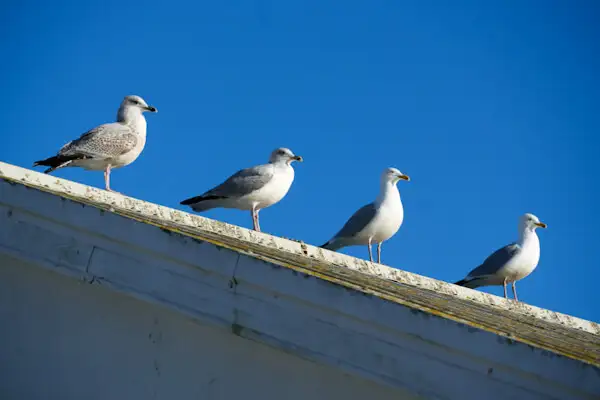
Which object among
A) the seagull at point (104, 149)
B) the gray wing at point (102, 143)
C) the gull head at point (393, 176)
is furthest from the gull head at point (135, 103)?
the gull head at point (393, 176)

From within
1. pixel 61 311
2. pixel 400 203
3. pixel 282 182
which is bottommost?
pixel 61 311

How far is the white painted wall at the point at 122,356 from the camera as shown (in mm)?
2787

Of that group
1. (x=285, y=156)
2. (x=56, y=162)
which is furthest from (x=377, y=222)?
(x=56, y=162)

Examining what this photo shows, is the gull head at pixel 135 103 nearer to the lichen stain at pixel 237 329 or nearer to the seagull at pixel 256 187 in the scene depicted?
the seagull at pixel 256 187

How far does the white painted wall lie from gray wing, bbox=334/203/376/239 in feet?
28.4

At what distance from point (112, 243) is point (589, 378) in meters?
1.75

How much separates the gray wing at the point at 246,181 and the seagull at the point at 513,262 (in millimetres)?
4168

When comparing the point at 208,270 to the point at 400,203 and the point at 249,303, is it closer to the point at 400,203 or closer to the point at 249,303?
the point at 249,303

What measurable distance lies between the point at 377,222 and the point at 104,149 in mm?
4169

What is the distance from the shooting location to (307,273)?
2.67 meters

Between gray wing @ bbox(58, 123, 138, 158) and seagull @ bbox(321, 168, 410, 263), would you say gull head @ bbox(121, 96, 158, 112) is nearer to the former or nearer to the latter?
gray wing @ bbox(58, 123, 138, 158)

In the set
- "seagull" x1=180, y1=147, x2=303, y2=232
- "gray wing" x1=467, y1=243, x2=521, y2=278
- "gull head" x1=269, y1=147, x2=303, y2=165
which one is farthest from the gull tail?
"gray wing" x1=467, y1=243, x2=521, y2=278

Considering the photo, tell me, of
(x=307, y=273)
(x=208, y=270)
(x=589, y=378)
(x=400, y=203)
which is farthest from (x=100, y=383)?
(x=400, y=203)

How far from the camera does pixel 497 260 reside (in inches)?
500
